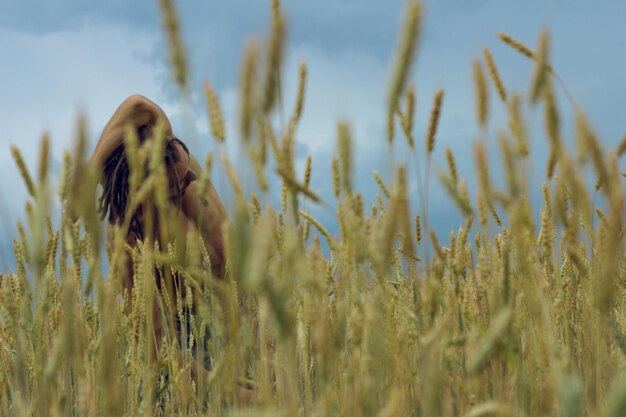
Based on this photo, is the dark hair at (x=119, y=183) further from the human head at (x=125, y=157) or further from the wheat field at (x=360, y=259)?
the wheat field at (x=360, y=259)

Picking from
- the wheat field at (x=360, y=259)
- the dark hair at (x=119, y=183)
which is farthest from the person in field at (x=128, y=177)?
the wheat field at (x=360, y=259)

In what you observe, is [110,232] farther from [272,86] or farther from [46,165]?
[272,86]

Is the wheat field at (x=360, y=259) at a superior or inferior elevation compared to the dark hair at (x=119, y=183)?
inferior

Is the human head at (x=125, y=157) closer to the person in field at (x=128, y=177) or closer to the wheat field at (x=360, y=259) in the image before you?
the person in field at (x=128, y=177)

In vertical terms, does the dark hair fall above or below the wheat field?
above

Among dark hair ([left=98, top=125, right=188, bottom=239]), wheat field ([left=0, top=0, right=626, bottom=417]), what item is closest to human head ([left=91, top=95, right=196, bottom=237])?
dark hair ([left=98, top=125, right=188, bottom=239])

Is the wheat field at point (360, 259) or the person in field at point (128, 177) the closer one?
the wheat field at point (360, 259)

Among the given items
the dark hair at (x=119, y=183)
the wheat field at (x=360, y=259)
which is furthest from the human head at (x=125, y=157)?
the wheat field at (x=360, y=259)

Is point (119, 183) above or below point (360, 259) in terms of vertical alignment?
above

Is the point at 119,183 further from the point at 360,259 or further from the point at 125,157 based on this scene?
the point at 360,259

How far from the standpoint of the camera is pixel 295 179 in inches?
28.8

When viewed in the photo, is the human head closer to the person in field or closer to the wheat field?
the person in field

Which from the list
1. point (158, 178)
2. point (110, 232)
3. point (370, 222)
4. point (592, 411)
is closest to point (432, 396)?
point (370, 222)

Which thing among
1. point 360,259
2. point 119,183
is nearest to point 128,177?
point 119,183
